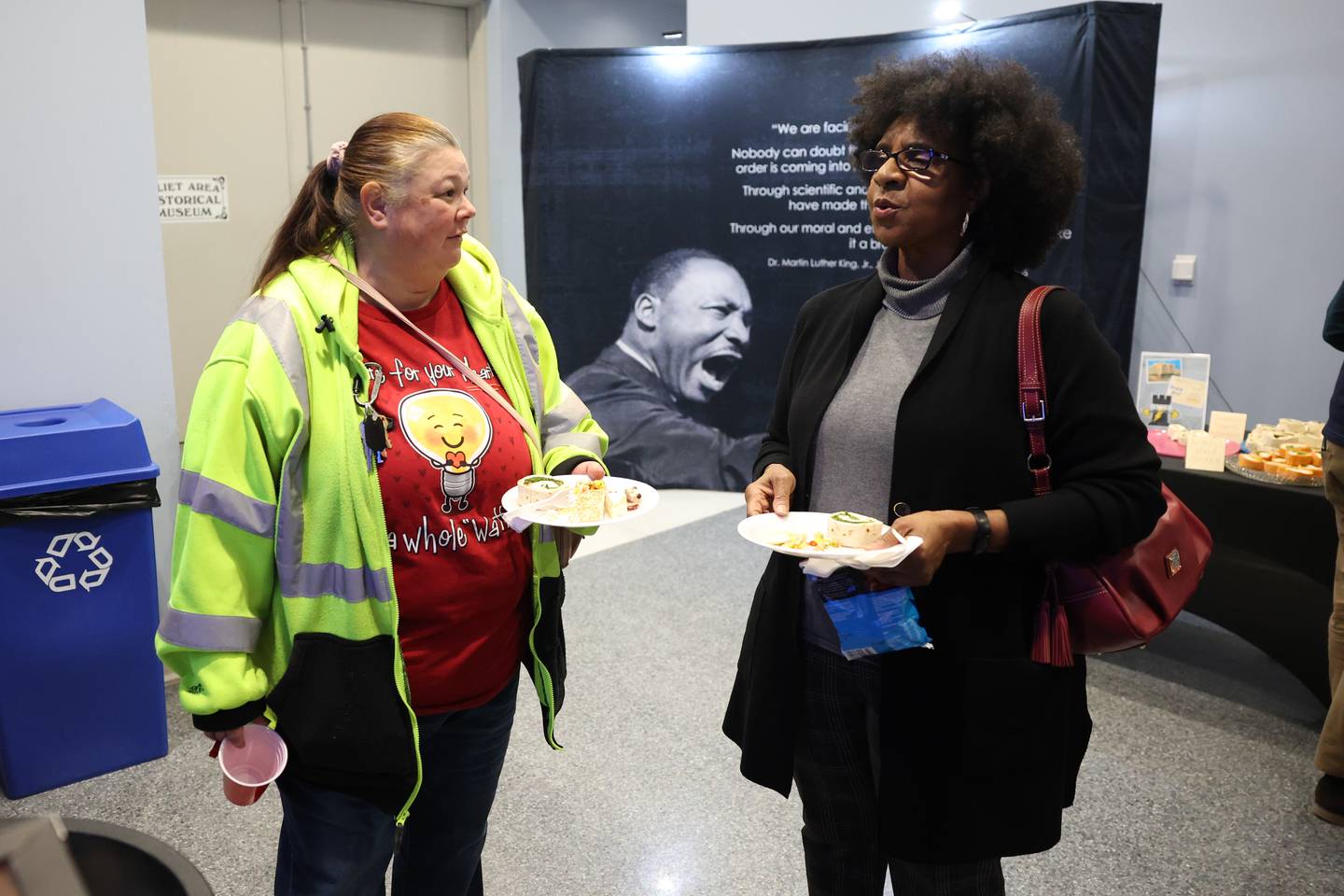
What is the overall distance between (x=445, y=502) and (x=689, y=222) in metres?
4.11

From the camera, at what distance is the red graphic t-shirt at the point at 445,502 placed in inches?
57.1

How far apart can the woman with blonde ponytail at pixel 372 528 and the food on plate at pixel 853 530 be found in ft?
1.49

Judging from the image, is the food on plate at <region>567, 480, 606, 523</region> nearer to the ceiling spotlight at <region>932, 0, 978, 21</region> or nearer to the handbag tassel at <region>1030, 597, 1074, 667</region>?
the handbag tassel at <region>1030, 597, 1074, 667</region>

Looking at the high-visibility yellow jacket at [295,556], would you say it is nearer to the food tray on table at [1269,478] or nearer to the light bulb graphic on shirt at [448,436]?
the light bulb graphic on shirt at [448,436]

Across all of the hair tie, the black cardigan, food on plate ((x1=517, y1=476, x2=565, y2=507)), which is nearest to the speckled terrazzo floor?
the black cardigan

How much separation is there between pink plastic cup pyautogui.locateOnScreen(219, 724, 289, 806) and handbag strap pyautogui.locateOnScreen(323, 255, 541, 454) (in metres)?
0.56

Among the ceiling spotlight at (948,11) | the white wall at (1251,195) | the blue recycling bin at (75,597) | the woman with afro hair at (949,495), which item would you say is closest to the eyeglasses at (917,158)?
the woman with afro hair at (949,495)

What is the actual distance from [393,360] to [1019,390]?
0.87m

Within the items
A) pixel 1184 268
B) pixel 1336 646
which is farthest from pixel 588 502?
pixel 1184 268

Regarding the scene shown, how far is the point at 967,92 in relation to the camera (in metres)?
1.49

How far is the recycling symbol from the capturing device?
257 centimetres

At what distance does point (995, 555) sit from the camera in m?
1.43

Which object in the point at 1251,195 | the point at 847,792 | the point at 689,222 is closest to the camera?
the point at 847,792

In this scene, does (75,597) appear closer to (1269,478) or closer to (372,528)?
(372,528)
